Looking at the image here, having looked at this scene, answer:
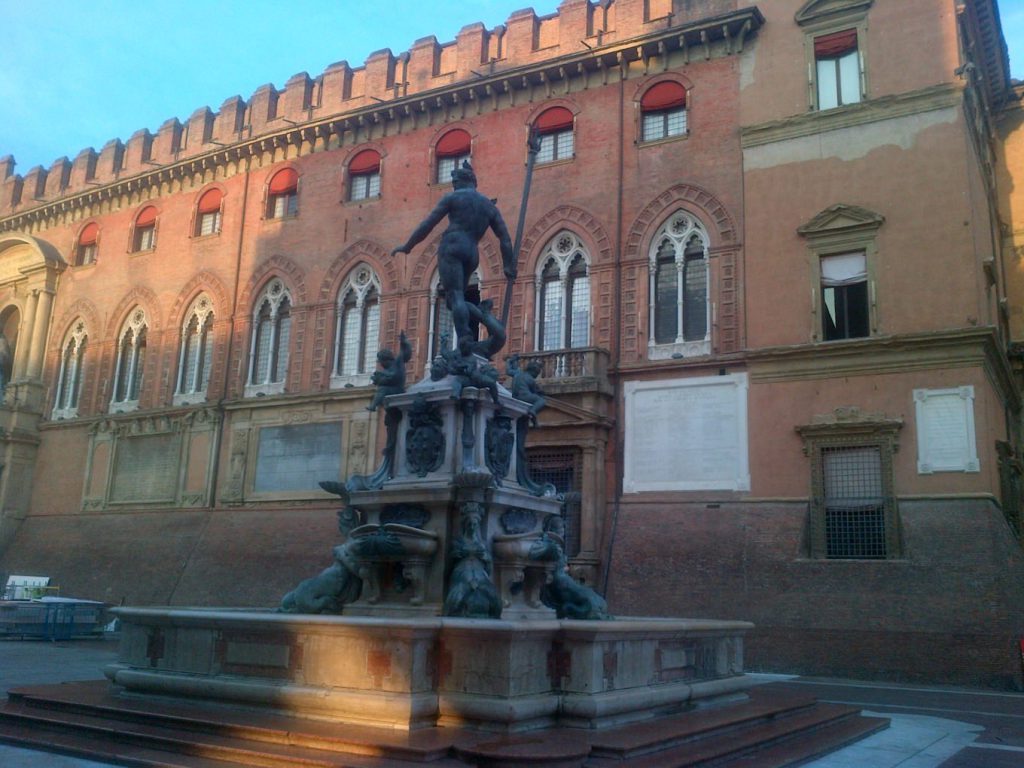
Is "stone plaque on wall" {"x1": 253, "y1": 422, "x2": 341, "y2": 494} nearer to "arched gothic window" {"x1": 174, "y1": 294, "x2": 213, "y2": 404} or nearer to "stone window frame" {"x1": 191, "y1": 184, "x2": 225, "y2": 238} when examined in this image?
"arched gothic window" {"x1": 174, "y1": 294, "x2": 213, "y2": 404}

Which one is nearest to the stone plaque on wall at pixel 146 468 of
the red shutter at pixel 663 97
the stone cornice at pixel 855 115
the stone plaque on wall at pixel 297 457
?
the stone plaque on wall at pixel 297 457

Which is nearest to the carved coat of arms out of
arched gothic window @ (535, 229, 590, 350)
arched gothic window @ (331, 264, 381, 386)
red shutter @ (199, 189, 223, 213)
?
arched gothic window @ (535, 229, 590, 350)

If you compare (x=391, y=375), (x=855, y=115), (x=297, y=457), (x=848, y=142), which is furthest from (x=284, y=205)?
(x=391, y=375)

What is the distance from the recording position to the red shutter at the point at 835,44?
69.8ft

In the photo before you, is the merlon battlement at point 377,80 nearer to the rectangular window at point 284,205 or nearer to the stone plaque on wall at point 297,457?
the rectangular window at point 284,205

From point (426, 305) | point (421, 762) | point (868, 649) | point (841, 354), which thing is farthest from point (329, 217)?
point (421, 762)

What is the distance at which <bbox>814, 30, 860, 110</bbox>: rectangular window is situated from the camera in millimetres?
21156

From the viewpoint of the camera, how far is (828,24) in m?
21.5

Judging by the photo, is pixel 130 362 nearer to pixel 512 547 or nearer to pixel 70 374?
pixel 70 374

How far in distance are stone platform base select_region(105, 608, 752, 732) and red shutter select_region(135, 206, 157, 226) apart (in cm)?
2674

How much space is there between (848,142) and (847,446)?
6709 millimetres

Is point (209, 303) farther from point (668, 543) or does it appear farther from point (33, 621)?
point (668, 543)

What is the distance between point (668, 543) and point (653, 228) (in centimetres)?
749

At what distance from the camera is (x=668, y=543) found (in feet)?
66.1
